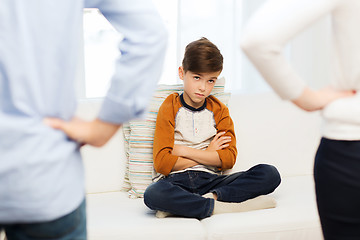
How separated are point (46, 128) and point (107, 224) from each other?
123 cm

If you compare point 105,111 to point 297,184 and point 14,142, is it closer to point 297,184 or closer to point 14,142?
point 14,142

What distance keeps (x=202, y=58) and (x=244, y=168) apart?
64cm

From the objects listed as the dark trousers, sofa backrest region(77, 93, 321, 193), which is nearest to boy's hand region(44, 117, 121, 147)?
the dark trousers

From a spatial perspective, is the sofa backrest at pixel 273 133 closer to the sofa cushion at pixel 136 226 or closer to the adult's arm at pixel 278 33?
the sofa cushion at pixel 136 226

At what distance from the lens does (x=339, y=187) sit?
2.89 ft

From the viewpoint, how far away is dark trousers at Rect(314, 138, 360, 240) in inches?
34.0

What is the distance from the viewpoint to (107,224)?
186 cm

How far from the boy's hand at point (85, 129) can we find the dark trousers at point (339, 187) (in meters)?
0.41

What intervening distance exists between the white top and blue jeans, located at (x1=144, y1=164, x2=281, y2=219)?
43.3 inches

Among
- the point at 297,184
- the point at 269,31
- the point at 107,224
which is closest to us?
the point at 269,31

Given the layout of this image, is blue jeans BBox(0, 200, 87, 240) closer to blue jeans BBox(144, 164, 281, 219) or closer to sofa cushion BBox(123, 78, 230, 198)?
blue jeans BBox(144, 164, 281, 219)

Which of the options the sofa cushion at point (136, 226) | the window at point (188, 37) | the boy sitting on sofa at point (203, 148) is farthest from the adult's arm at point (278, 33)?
the window at point (188, 37)

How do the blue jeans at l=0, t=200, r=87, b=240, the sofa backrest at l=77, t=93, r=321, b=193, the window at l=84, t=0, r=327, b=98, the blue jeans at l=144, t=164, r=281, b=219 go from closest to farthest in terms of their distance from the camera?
the blue jeans at l=0, t=200, r=87, b=240 → the blue jeans at l=144, t=164, r=281, b=219 → the sofa backrest at l=77, t=93, r=321, b=193 → the window at l=84, t=0, r=327, b=98

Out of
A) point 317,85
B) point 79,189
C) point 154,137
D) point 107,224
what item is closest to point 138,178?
point 154,137
